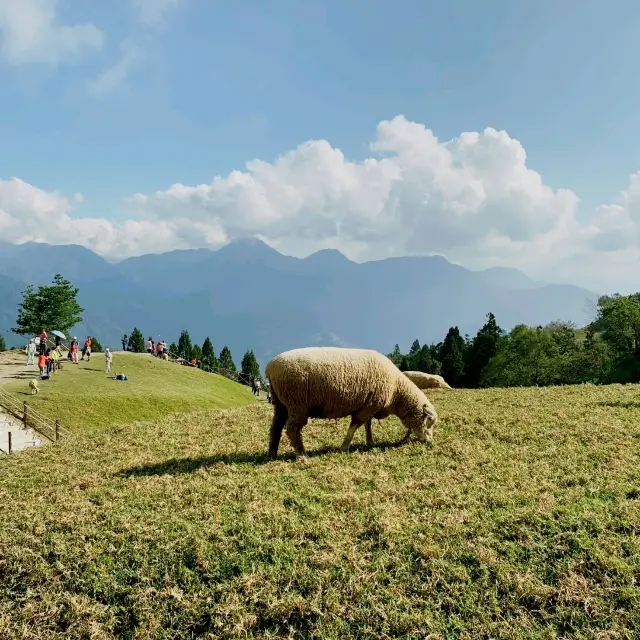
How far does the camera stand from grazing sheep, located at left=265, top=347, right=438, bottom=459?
1163cm

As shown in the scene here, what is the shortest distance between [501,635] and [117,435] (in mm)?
15024

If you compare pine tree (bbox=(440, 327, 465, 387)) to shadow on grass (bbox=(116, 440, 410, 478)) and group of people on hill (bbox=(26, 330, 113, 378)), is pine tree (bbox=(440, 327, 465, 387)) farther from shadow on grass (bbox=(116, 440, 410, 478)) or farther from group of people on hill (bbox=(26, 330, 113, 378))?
shadow on grass (bbox=(116, 440, 410, 478))

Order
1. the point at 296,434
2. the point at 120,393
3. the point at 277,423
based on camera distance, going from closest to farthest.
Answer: the point at 296,434 → the point at 277,423 → the point at 120,393

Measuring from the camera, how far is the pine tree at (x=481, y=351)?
2987 inches

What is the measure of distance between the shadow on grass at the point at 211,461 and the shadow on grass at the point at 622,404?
9.15m

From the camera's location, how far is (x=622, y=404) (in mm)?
17312

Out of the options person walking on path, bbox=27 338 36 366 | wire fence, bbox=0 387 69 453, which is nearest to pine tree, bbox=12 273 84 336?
person walking on path, bbox=27 338 36 366

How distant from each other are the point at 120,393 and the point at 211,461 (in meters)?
26.3

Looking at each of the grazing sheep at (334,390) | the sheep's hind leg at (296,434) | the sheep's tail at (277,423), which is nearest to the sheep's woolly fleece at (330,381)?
the grazing sheep at (334,390)

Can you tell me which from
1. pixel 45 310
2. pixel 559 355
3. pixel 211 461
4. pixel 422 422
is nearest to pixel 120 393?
pixel 211 461

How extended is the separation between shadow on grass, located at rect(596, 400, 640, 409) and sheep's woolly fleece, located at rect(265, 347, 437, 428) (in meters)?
9.74

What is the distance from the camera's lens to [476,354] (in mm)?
78188

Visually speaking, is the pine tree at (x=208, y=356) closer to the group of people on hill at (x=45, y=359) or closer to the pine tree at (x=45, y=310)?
the pine tree at (x=45, y=310)

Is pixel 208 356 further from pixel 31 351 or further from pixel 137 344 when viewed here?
pixel 31 351
